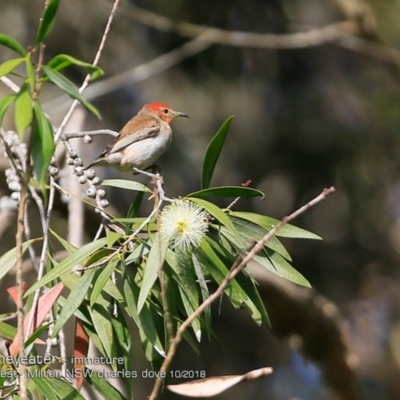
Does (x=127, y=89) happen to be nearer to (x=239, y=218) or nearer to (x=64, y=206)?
(x=64, y=206)

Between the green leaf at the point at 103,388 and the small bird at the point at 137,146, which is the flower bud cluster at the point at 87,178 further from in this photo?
the small bird at the point at 137,146

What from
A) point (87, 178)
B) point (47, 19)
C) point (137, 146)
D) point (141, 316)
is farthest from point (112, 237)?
point (137, 146)

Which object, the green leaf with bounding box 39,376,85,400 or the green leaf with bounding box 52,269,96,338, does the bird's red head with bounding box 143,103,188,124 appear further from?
the green leaf with bounding box 39,376,85,400

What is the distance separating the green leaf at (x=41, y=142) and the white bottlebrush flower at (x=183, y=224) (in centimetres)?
43

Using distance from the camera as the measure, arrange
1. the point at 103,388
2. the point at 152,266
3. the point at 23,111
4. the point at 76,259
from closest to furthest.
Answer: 1. the point at 23,111
2. the point at 152,266
3. the point at 76,259
4. the point at 103,388

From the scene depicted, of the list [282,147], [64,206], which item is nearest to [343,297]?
[282,147]

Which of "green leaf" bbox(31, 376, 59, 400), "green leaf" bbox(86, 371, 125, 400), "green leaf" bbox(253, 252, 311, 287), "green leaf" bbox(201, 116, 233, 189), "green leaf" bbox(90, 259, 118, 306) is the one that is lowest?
"green leaf" bbox(31, 376, 59, 400)

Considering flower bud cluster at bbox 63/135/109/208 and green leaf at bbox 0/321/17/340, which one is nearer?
green leaf at bbox 0/321/17/340

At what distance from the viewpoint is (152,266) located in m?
1.97

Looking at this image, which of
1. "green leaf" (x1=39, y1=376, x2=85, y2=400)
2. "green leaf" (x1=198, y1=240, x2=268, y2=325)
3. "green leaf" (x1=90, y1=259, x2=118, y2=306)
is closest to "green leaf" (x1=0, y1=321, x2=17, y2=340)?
"green leaf" (x1=39, y1=376, x2=85, y2=400)

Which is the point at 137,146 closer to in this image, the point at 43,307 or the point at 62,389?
the point at 43,307

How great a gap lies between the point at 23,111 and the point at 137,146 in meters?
1.95

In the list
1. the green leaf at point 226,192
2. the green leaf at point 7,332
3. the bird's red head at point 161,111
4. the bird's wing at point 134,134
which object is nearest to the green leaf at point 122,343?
the green leaf at point 7,332

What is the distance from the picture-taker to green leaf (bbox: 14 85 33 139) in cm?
159
